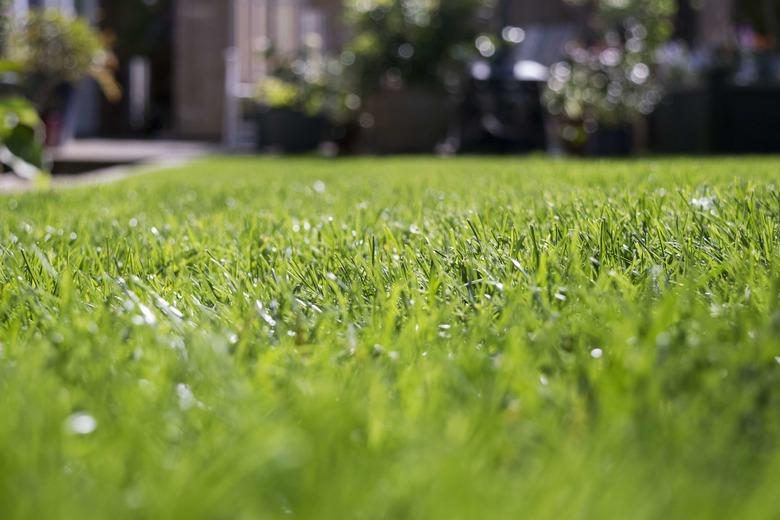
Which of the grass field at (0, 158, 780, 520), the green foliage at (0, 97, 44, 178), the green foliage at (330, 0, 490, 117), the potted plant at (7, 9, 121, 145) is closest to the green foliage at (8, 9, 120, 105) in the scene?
the potted plant at (7, 9, 121, 145)

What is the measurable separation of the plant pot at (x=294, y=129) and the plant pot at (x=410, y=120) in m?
0.88

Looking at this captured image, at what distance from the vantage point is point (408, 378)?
0.78 metres

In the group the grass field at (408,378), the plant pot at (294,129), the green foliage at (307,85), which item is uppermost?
the grass field at (408,378)

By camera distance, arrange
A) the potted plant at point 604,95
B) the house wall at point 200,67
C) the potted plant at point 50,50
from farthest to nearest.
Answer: the house wall at point 200,67, the potted plant at point 604,95, the potted plant at point 50,50

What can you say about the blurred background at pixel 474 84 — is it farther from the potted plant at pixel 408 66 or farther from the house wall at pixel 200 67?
the house wall at pixel 200 67

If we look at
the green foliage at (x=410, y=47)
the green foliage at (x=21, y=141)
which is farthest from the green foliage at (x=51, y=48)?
the green foliage at (x=21, y=141)

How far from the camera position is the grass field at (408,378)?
1.71 ft

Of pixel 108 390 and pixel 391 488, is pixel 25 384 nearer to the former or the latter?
pixel 108 390

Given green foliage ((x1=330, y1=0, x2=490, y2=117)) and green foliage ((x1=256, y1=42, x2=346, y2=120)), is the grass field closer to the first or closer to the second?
green foliage ((x1=330, y1=0, x2=490, y2=117))

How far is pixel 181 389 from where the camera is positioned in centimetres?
77

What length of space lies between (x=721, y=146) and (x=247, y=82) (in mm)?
7636

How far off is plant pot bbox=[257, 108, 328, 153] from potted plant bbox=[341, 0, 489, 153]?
0.59m

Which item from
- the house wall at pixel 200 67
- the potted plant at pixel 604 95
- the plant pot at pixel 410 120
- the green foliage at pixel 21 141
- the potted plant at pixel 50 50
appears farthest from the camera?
the house wall at pixel 200 67

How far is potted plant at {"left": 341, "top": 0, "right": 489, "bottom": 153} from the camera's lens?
8094mm
